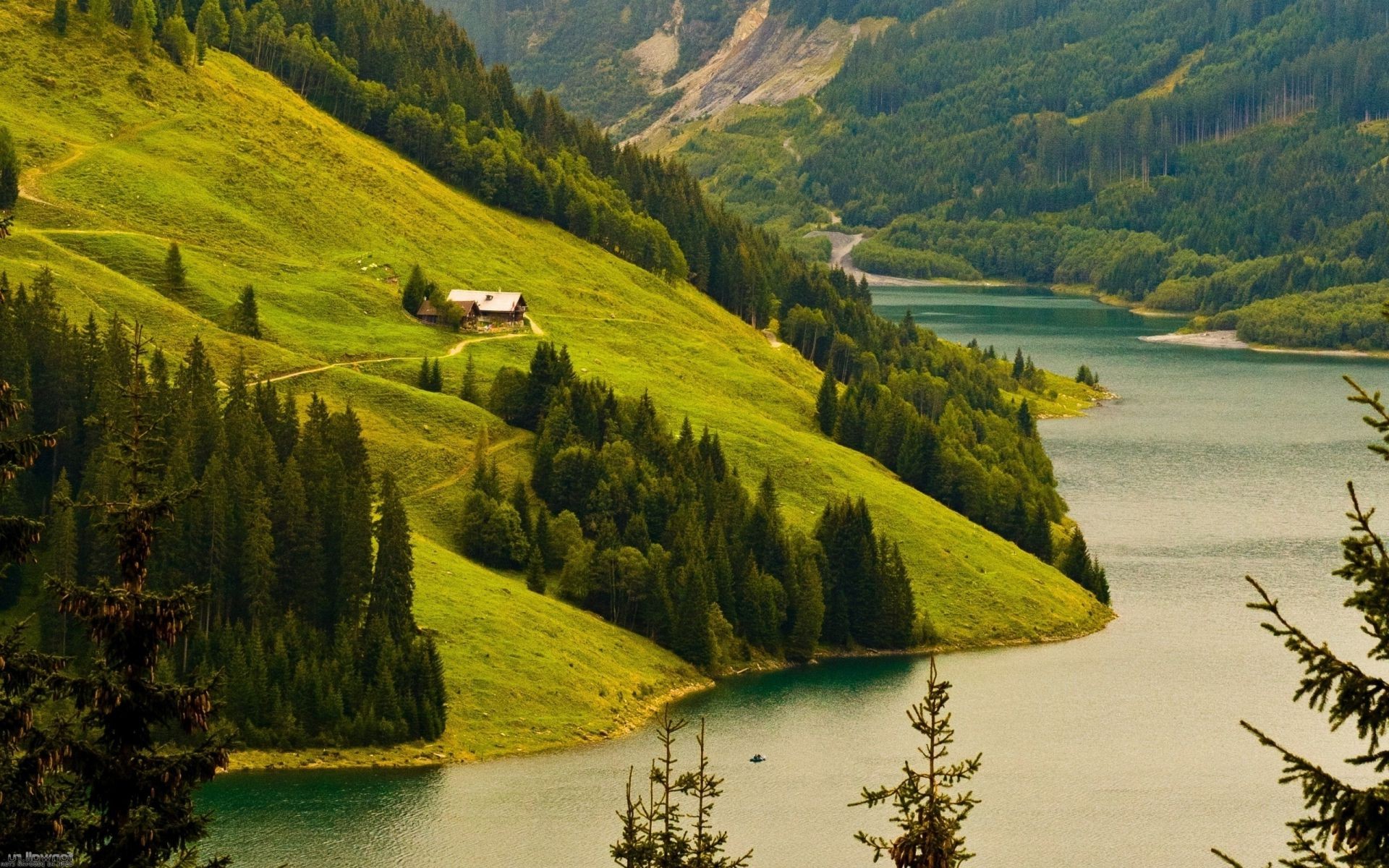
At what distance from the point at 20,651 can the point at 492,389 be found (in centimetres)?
14983

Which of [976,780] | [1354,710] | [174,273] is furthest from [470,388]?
[1354,710]

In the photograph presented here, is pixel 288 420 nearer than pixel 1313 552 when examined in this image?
Yes

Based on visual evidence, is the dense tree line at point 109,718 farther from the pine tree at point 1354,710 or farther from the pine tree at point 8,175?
the pine tree at point 8,175

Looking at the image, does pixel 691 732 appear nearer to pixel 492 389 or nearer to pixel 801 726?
pixel 801 726

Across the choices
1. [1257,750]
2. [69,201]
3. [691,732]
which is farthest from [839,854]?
[69,201]

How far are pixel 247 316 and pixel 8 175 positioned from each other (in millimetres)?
34665

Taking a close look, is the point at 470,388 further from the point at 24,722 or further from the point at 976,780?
the point at 24,722

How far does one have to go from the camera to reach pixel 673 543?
164 m

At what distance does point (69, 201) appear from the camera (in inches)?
7854

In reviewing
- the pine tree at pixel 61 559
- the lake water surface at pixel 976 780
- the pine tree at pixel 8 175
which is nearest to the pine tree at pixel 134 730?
the lake water surface at pixel 976 780

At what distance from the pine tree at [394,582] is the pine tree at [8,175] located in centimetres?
8113

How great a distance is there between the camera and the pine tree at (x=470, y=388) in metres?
182

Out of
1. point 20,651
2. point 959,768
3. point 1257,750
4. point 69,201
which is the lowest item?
point 1257,750

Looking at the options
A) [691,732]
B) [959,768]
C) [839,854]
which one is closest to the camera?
[959,768]
